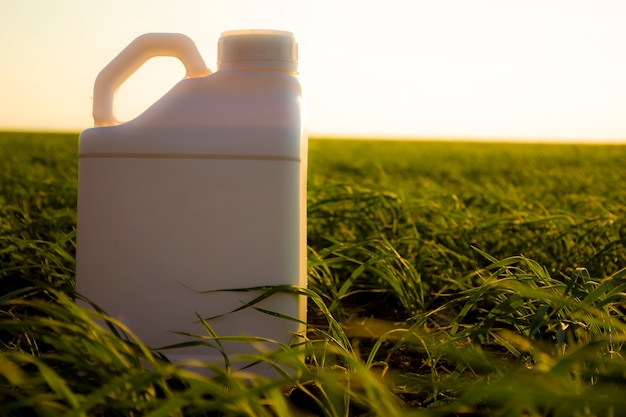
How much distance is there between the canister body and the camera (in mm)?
1544

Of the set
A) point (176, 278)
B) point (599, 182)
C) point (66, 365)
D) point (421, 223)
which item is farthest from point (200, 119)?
point (599, 182)

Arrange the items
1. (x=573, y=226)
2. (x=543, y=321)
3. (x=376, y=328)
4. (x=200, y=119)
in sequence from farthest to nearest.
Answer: (x=573, y=226)
(x=376, y=328)
(x=200, y=119)
(x=543, y=321)

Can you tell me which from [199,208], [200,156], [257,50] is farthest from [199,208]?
[257,50]

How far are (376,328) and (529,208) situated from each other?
1658 millimetres

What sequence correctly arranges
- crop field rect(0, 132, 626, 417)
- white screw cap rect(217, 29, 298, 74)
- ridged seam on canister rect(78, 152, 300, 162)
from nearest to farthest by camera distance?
crop field rect(0, 132, 626, 417)
ridged seam on canister rect(78, 152, 300, 162)
white screw cap rect(217, 29, 298, 74)

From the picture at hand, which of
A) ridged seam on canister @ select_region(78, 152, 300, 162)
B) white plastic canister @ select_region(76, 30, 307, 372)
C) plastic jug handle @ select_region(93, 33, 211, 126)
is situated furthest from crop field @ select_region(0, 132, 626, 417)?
plastic jug handle @ select_region(93, 33, 211, 126)

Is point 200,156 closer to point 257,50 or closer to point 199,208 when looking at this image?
point 199,208

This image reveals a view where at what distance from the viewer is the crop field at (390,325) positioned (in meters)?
1.04

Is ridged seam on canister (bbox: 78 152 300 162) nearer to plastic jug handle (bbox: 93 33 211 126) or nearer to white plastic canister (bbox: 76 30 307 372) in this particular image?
white plastic canister (bbox: 76 30 307 372)

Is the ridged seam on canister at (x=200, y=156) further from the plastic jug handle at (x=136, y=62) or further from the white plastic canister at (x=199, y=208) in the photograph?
the plastic jug handle at (x=136, y=62)

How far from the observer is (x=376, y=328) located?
80.4 inches

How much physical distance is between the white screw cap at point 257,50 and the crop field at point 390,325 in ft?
1.83

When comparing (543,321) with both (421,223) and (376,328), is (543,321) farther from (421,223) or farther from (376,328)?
(421,223)

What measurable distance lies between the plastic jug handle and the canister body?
0.12m
